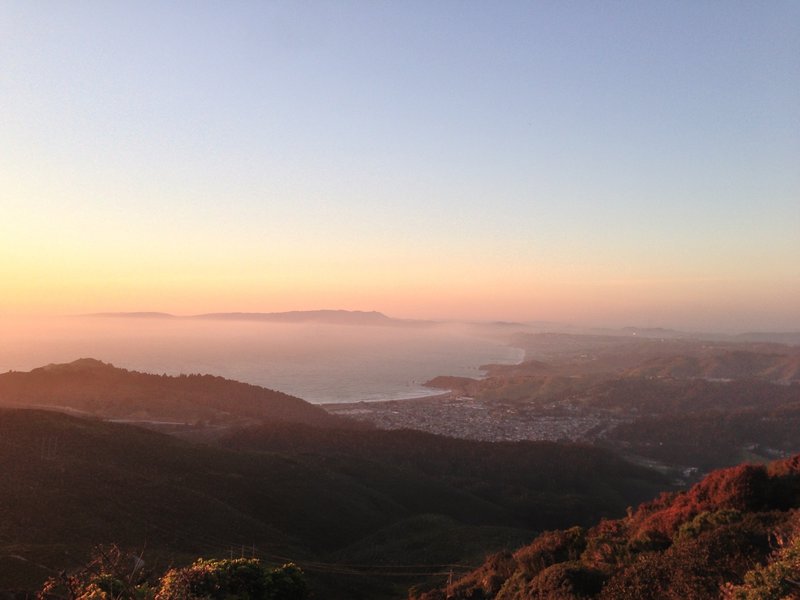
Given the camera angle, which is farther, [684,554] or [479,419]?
[479,419]

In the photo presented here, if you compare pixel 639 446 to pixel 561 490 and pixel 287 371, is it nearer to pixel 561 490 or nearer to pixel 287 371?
pixel 561 490

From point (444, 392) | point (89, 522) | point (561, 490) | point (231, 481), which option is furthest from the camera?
point (444, 392)

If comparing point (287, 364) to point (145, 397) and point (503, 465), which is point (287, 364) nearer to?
point (145, 397)

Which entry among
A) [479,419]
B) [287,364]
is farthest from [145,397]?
[287,364]

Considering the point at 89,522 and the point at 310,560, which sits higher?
the point at 89,522

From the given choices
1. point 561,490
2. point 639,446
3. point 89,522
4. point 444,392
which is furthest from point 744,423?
point 89,522

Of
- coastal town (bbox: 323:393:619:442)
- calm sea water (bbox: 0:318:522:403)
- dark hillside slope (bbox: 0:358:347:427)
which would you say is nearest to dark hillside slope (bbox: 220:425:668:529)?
coastal town (bbox: 323:393:619:442)

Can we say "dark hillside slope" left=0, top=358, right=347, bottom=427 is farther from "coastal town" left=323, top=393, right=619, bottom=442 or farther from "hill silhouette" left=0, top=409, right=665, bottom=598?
"hill silhouette" left=0, top=409, right=665, bottom=598
